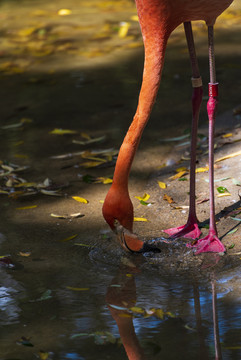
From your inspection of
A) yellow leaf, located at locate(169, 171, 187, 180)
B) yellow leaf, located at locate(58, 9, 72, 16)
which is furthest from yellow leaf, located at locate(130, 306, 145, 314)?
yellow leaf, located at locate(58, 9, 72, 16)

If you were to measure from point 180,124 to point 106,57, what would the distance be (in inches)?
80.7

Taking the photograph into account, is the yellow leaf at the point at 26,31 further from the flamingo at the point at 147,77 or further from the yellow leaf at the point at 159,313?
the yellow leaf at the point at 159,313

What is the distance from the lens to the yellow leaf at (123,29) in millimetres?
7578

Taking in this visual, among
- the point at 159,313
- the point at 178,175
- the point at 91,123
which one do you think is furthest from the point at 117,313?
Answer: the point at 91,123

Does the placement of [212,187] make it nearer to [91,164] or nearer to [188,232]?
[188,232]

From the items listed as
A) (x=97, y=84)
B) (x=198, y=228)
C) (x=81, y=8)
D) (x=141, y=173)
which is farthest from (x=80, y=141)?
(x=81, y=8)

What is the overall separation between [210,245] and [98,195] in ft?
3.51

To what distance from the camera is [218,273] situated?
3109mm

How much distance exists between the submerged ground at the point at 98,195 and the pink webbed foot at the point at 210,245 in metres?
0.05

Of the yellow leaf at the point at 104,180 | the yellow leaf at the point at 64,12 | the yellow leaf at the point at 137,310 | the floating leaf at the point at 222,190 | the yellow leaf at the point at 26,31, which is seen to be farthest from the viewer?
the yellow leaf at the point at 64,12

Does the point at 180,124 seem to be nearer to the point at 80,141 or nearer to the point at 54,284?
the point at 80,141

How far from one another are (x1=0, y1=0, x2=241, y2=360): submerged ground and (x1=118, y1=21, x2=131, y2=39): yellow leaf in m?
0.03

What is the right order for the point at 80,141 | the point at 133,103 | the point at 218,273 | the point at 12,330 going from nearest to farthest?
the point at 12,330 → the point at 218,273 → the point at 80,141 → the point at 133,103

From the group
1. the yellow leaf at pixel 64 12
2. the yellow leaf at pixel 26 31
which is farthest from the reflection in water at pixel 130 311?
the yellow leaf at pixel 64 12
